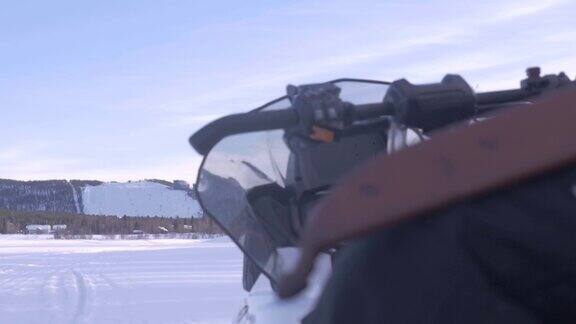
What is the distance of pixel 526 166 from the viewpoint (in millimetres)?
920

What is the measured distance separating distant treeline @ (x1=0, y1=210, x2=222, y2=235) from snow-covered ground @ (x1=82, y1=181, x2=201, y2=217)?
21.1 m

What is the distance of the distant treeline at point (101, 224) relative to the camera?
45906 millimetres

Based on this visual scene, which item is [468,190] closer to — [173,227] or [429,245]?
[429,245]

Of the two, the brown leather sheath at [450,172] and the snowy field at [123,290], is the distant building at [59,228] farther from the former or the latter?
the brown leather sheath at [450,172]

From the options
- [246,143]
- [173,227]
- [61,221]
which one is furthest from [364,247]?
[61,221]

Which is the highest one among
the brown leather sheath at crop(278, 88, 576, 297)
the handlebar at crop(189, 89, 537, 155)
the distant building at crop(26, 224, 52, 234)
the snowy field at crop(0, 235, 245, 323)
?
the handlebar at crop(189, 89, 537, 155)

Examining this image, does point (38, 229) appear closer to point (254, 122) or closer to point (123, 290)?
point (123, 290)

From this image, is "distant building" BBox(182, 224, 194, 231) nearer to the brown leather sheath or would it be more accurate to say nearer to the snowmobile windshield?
the snowmobile windshield

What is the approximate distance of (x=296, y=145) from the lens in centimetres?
192

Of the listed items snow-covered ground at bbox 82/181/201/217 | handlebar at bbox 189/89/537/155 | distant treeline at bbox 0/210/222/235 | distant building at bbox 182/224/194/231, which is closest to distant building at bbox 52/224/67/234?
distant treeline at bbox 0/210/222/235

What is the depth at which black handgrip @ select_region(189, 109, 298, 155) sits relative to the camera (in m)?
1.59

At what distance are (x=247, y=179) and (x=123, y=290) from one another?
10.7 meters

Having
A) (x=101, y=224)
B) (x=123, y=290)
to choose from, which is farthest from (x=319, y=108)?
(x=101, y=224)

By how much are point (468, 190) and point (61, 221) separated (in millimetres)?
52639
